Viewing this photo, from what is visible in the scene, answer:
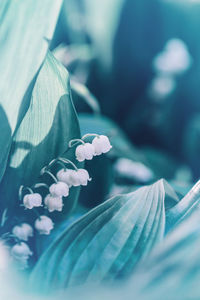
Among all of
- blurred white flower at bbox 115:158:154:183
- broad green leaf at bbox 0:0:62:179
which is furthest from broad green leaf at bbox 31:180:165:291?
blurred white flower at bbox 115:158:154:183

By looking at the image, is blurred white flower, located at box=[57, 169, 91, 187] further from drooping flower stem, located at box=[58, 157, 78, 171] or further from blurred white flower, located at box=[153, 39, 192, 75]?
blurred white flower, located at box=[153, 39, 192, 75]

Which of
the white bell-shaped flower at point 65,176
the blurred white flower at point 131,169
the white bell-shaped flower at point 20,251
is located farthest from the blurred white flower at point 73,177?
the blurred white flower at point 131,169

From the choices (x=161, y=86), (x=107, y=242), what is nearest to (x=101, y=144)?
(x=107, y=242)

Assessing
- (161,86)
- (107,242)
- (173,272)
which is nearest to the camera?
(173,272)

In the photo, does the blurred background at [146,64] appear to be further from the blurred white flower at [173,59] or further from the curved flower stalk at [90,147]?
the curved flower stalk at [90,147]

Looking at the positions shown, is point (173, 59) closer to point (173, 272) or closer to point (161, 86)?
point (161, 86)

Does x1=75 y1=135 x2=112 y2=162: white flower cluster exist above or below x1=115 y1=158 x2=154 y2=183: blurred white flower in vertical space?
above

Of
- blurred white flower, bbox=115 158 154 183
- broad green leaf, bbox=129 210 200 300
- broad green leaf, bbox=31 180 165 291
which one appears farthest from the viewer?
blurred white flower, bbox=115 158 154 183
